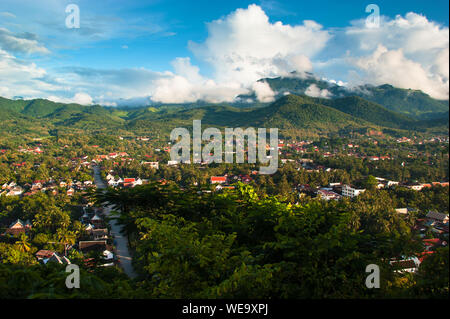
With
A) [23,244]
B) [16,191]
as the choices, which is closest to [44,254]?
[23,244]

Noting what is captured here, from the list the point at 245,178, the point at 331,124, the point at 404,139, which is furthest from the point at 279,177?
the point at 331,124

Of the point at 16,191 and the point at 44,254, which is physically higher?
the point at 16,191

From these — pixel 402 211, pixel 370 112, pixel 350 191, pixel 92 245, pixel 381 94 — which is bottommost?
pixel 92 245

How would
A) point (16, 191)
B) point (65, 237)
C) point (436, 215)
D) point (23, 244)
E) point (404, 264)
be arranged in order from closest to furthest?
1. point (404, 264)
2. point (23, 244)
3. point (65, 237)
4. point (436, 215)
5. point (16, 191)

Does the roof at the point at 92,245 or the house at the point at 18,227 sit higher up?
the house at the point at 18,227

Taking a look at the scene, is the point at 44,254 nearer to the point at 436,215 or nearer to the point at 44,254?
the point at 44,254

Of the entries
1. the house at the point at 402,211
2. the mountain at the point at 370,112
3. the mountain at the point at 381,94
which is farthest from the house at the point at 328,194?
the mountain at the point at 370,112

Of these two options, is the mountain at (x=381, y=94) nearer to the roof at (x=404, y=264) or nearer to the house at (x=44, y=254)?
the roof at (x=404, y=264)

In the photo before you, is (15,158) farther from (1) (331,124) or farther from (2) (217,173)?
(1) (331,124)
